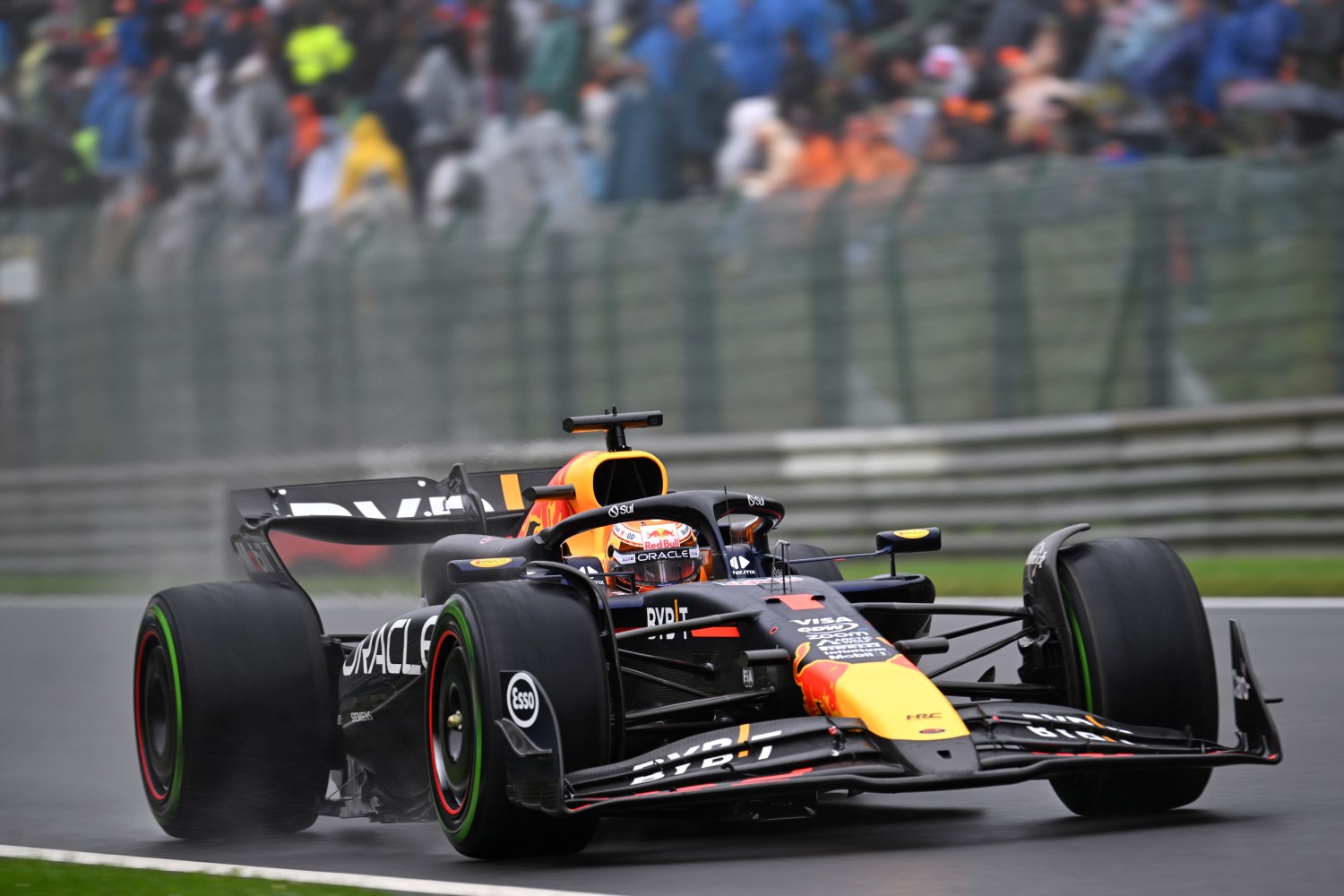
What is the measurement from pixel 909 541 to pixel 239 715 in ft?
7.69

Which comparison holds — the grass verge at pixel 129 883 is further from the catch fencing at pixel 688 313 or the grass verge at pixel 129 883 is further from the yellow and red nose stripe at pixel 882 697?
the catch fencing at pixel 688 313

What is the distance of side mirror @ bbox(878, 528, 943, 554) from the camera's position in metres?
6.76

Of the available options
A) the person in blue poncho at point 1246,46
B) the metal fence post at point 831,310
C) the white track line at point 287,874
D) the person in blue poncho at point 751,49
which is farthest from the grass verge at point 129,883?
the person in blue poncho at point 751,49

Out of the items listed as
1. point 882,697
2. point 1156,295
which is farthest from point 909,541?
point 1156,295

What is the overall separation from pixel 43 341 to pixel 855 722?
13.0 metres

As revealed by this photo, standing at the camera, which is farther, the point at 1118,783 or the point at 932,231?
the point at 932,231

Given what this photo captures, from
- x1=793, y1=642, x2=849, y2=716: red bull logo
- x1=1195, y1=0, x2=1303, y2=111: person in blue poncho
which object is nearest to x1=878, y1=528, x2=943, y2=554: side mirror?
x1=793, y1=642, x2=849, y2=716: red bull logo

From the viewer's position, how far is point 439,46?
16.9m

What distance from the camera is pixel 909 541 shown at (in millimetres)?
6840

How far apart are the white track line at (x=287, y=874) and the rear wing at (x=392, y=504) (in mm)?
1961

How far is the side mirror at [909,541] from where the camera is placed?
676cm

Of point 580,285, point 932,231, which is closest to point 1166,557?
point 932,231

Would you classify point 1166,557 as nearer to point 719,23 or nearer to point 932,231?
point 932,231

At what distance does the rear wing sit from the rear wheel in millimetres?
3251
